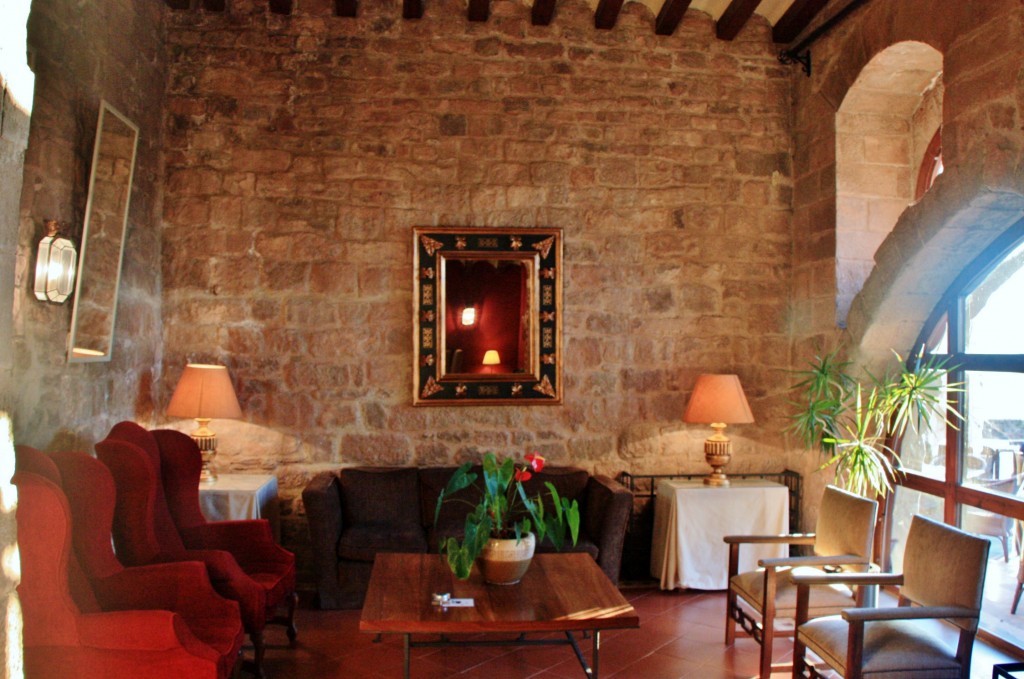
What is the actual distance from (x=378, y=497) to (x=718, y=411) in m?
2.28

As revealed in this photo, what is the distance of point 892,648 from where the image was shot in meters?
3.20

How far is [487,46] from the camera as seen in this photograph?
18.8 ft

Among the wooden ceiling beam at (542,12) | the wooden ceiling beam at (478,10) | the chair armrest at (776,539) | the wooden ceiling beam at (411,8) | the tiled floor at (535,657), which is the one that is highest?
the wooden ceiling beam at (542,12)

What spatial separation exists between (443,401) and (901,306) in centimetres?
294

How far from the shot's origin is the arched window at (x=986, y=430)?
14.2ft

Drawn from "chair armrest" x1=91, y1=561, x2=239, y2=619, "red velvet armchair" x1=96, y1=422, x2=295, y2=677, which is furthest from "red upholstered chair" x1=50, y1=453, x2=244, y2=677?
"red velvet armchair" x1=96, y1=422, x2=295, y2=677

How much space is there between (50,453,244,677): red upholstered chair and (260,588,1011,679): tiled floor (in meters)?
0.79

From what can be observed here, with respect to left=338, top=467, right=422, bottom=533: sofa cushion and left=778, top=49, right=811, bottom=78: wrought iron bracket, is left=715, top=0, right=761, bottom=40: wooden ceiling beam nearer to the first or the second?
left=778, top=49, right=811, bottom=78: wrought iron bracket

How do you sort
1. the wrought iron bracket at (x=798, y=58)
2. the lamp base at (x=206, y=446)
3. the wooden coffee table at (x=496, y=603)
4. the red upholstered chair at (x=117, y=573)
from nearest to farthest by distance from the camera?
the red upholstered chair at (x=117, y=573) → the wooden coffee table at (x=496, y=603) → the lamp base at (x=206, y=446) → the wrought iron bracket at (x=798, y=58)

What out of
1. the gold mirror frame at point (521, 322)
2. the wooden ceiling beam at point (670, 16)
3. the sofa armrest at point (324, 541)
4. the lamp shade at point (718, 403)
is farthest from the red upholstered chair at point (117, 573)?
the wooden ceiling beam at point (670, 16)

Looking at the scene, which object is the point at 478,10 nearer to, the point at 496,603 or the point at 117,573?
the point at 496,603

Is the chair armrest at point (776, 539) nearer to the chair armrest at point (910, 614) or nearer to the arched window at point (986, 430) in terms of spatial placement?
the arched window at point (986, 430)

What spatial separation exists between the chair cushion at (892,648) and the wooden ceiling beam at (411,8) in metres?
4.40

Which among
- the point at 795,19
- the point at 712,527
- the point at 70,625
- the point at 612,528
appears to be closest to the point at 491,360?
the point at 612,528
